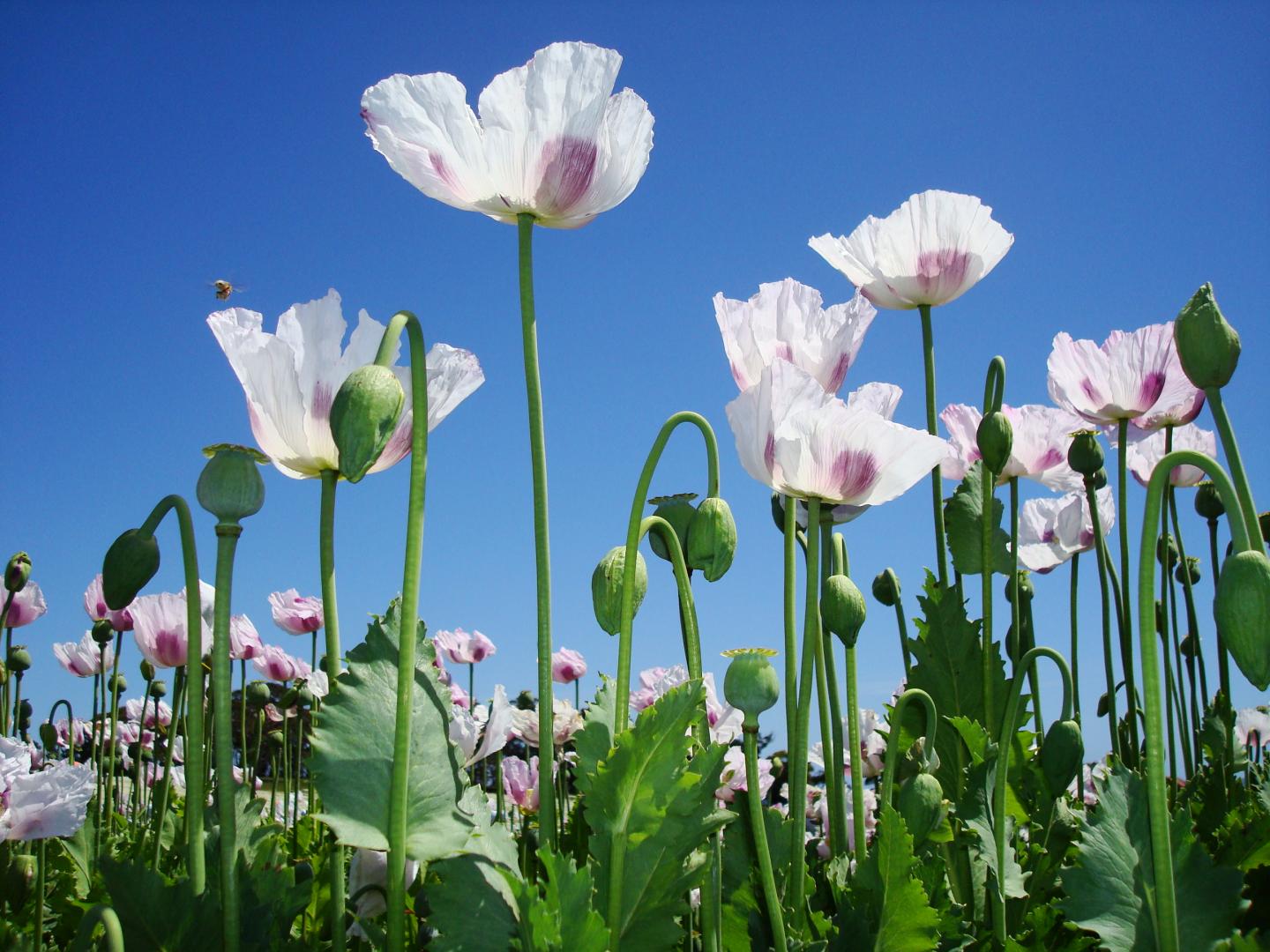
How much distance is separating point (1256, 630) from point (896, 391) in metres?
0.78

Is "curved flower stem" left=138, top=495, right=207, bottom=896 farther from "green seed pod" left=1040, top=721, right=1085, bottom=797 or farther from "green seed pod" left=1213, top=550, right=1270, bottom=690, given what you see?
"green seed pod" left=1040, top=721, right=1085, bottom=797

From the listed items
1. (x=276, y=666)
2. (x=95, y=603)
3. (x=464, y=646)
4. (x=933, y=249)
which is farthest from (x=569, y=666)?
(x=933, y=249)

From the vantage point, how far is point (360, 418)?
1269 mm

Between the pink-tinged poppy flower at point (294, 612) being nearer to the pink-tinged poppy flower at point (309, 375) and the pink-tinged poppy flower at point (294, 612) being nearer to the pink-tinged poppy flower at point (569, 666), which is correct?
the pink-tinged poppy flower at point (569, 666)

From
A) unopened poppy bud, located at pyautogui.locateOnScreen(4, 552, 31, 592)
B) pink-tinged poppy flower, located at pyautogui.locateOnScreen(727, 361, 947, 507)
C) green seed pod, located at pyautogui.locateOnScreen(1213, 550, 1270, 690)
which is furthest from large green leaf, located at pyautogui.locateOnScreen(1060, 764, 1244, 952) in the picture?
unopened poppy bud, located at pyautogui.locateOnScreen(4, 552, 31, 592)

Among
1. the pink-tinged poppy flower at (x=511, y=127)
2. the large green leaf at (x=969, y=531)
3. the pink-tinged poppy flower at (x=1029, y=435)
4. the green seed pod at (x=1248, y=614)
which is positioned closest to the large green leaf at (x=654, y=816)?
the green seed pod at (x=1248, y=614)

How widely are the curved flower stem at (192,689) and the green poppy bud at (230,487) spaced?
0.29ft

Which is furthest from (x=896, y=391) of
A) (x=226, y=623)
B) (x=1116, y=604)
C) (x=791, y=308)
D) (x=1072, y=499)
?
(x=1072, y=499)

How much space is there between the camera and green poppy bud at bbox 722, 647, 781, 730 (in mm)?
1571

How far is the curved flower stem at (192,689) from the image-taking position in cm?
130

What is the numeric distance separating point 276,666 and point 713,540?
11.7 ft

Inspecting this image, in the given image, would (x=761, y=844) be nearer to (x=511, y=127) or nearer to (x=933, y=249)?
(x=511, y=127)

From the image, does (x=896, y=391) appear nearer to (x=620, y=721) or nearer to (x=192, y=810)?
(x=620, y=721)

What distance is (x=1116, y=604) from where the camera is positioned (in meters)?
3.32
